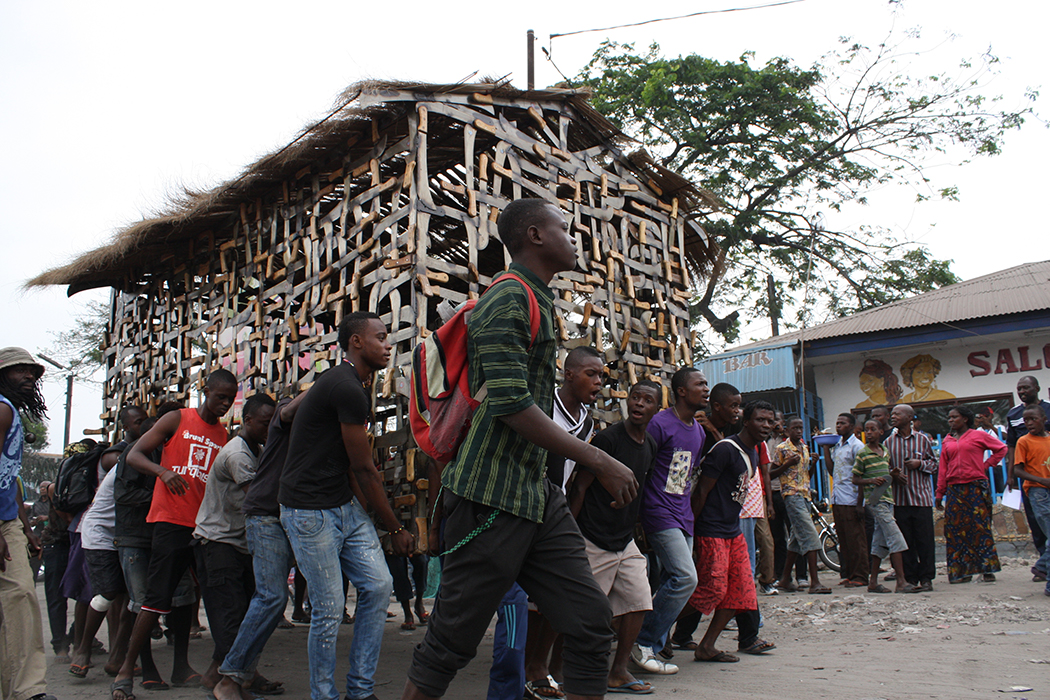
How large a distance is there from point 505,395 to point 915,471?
6.82m

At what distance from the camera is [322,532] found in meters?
3.72

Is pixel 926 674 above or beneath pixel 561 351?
beneath

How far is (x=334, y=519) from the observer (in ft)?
12.4

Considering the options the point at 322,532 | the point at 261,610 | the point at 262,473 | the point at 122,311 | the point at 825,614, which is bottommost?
the point at 825,614

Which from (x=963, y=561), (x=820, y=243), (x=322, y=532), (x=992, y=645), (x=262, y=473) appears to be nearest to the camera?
(x=322, y=532)

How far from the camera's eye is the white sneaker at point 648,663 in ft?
15.3

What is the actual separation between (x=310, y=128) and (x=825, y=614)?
5611 millimetres

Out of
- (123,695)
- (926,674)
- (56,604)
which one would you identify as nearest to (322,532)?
(123,695)

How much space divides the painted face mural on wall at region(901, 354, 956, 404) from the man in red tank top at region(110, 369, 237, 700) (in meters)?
14.0

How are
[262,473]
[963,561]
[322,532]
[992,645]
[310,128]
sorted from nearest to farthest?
[322,532] < [262,473] < [992,645] < [310,128] < [963,561]

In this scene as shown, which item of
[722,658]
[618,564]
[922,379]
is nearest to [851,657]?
[722,658]

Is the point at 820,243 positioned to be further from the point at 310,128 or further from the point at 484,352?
the point at 484,352

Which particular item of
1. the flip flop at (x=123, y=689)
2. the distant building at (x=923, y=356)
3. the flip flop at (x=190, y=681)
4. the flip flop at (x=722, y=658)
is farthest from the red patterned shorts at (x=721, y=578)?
the distant building at (x=923, y=356)

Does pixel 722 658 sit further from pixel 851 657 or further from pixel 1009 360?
pixel 1009 360
